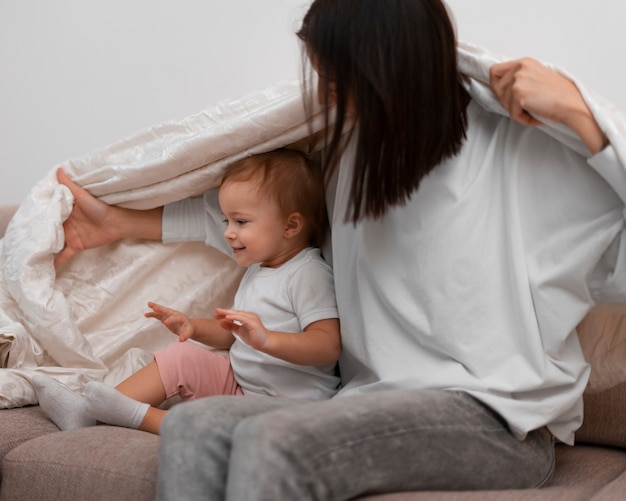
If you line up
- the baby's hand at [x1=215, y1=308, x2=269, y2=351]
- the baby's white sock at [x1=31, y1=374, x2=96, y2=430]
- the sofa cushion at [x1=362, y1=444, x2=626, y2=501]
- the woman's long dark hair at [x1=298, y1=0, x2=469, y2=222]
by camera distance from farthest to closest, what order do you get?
the baby's white sock at [x1=31, y1=374, x2=96, y2=430]
the baby's hand at [x1=215, y1=308, x2=269, y2=351]
the woman's long dark hair at [x1=298, y1=0, x2=469, y2=222]
the sofa cushion at [x1=362, y1=444, x2=626, y2=501]

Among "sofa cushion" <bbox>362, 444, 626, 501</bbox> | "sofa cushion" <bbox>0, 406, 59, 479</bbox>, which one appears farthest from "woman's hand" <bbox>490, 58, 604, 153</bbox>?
"sofa cushion" <bbox>0, 406, 59, 479</bbox>

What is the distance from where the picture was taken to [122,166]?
1.62 meters

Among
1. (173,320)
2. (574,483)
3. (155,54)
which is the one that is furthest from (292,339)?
(155,54)

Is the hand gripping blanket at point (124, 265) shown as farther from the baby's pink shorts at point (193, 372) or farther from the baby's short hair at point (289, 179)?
the baby's pink shorts at point (193, 372)

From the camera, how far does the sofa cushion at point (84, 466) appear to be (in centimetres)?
117

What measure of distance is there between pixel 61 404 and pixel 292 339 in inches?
17.3

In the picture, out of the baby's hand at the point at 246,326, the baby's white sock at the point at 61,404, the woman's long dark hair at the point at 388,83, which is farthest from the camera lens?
the baby's white sock at the point at 61,404

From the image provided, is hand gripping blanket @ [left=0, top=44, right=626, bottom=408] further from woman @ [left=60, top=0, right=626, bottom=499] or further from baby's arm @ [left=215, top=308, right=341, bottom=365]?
baby's arm @ [left=215, top=308, right=341, bottom=365]

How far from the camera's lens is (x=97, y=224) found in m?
1.70

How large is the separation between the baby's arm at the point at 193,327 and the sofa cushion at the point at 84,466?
21 cm

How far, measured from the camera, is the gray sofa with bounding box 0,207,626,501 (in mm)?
1157

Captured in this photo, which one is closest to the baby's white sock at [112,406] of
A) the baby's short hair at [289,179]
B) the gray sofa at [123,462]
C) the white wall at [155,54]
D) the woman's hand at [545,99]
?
the gray sofa at [123,462]

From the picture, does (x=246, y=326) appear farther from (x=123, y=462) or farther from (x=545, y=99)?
(x=545, y=99)

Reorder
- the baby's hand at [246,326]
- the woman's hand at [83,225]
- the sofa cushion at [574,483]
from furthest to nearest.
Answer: the woman's hand at [83,225] → the baby's hand at [246,326] → the sofa cushion at [574,483]
